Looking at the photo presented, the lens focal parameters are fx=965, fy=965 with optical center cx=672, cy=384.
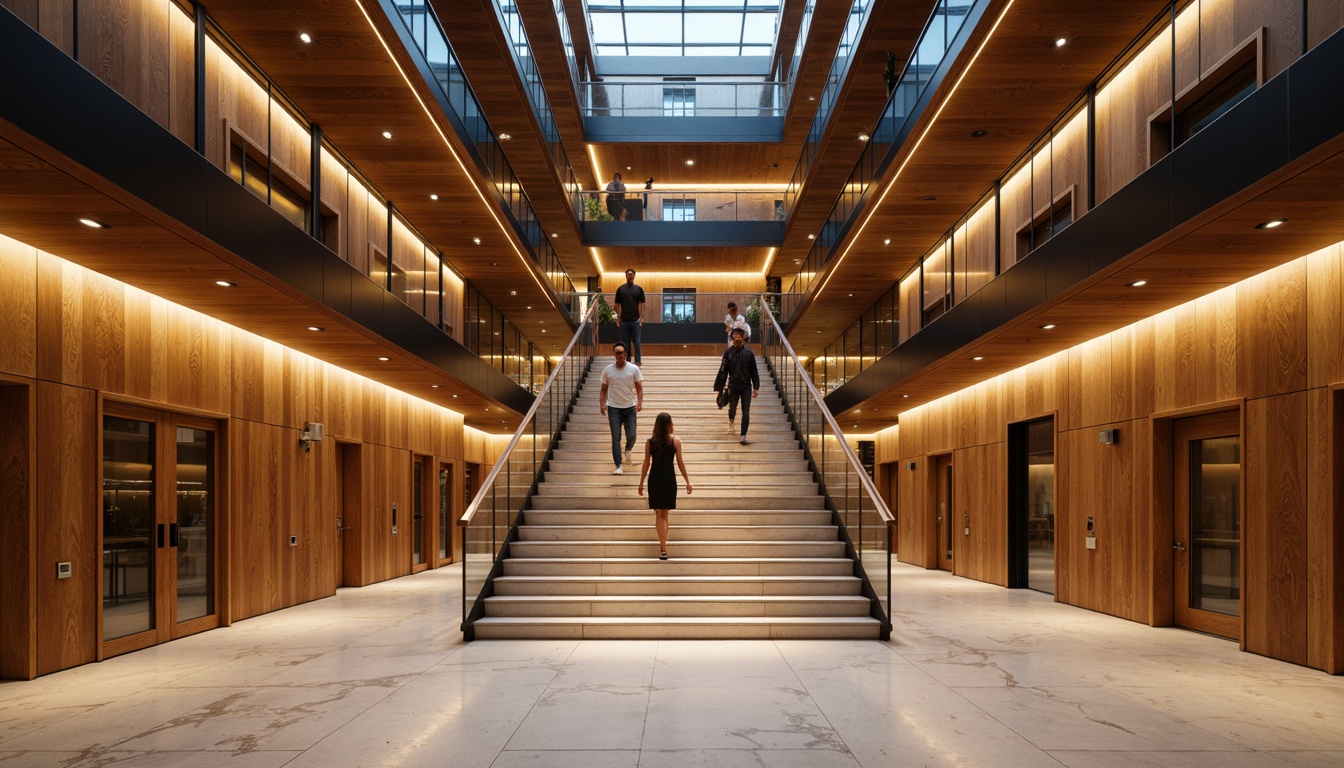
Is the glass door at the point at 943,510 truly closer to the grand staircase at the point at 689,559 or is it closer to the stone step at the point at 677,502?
the grand staircase at the point at 689,559

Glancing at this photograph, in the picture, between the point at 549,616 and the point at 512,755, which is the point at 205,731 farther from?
the point at 549,616

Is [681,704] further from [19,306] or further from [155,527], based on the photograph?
[155,527]

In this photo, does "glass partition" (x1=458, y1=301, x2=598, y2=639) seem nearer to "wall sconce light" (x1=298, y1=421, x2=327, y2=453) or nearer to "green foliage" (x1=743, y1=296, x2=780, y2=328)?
"wall sconce light" (x1=298, y1=421, x2=327, y2=453)

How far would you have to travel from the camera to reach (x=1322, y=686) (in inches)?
278

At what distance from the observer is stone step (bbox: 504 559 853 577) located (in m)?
9.91

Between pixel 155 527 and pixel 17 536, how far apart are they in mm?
1880

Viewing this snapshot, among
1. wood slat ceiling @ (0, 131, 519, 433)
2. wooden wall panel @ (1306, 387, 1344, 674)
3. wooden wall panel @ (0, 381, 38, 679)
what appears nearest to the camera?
wood slat ceiling @ (0, 131, 519, 433)

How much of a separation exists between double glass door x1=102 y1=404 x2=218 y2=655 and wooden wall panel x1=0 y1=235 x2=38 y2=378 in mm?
1205

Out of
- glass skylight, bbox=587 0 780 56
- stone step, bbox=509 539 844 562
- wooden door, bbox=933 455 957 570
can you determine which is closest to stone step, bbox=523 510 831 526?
stone step, bbox=509 539 844 562

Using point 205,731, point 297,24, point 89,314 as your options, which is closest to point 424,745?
point 205,731

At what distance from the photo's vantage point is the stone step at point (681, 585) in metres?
9.54

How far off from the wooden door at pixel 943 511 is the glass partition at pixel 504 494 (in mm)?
7862

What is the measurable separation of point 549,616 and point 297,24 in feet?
20.2

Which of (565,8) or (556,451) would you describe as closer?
(556,451)
